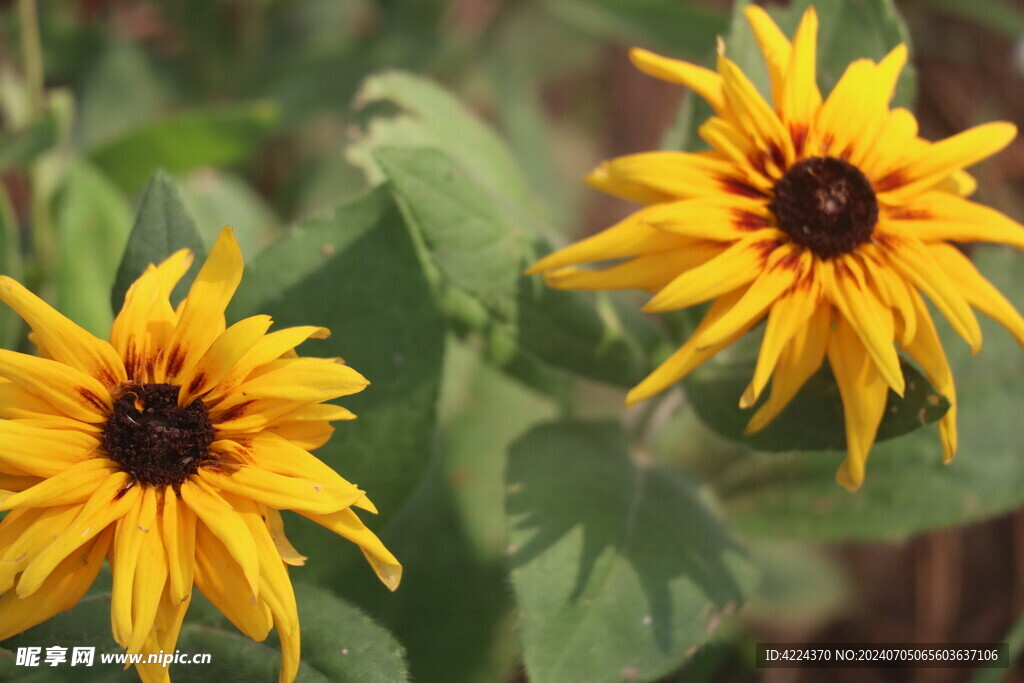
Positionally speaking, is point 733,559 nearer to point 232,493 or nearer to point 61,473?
point 232,493

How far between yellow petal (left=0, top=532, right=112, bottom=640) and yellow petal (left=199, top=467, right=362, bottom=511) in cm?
16

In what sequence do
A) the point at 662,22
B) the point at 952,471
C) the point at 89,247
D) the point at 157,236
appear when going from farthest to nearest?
the point at 662,22, the point at 952,471, the point at 89,247, the point at 157,236

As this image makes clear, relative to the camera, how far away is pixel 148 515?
1193mm

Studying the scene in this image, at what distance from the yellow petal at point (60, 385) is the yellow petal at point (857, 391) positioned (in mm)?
1029

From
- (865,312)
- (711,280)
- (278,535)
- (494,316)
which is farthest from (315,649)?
(865,312)

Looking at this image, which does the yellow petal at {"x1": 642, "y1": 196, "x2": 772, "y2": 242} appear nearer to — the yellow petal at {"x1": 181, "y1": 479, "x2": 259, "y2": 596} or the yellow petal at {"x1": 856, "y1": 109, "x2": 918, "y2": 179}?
the yellow petal at {"x1": 856, "y1": 109, "x2": 918, "y2": 179}

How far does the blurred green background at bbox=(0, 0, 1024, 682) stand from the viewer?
1669mm

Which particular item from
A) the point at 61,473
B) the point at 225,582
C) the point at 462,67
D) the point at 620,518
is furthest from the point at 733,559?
the point at 462,67

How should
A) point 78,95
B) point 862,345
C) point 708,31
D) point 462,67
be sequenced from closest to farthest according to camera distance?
point 862,345 < point 708,31 < point 78,95 < point 462,67

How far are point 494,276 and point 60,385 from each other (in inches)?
29.9

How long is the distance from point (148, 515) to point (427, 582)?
3.88 feet

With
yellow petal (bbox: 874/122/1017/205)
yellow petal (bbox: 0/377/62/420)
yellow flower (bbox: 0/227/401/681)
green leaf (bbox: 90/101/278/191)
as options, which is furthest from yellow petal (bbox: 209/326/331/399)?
green leaf (bbox: 90/101/278/191)

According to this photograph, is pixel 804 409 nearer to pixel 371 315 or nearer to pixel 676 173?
pixel 676 173

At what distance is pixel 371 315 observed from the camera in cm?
173
